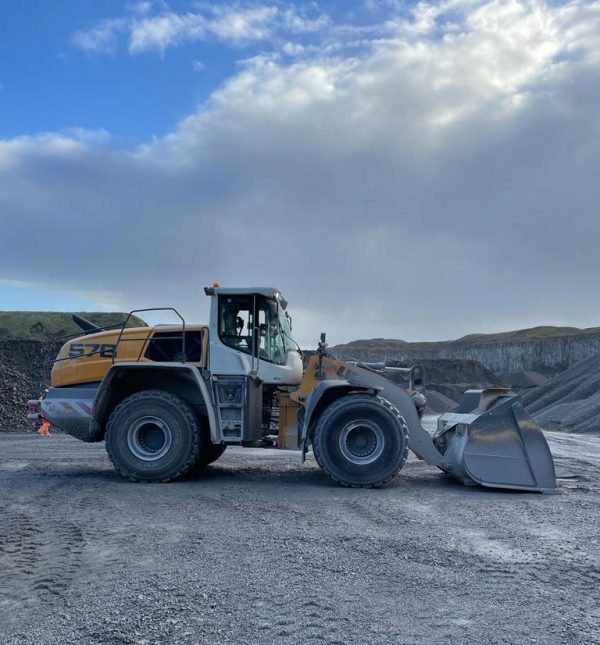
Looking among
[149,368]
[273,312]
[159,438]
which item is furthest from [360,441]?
[149,368]

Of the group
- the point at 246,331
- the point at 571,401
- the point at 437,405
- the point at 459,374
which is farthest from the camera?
the point at 459,374

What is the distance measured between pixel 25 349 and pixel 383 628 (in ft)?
96.9

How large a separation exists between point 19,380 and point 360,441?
17.3 meters

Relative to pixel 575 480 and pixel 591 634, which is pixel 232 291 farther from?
pixel 591 634

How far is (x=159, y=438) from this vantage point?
9711 millimetres

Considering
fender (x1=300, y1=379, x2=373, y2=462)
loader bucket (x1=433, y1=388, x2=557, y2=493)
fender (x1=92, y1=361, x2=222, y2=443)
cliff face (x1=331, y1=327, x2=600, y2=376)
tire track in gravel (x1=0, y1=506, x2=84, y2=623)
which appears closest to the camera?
tire track in gravel (x1=0, y1=506, x2=84, y2=623)

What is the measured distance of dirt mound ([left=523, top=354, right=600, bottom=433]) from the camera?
2569 cm

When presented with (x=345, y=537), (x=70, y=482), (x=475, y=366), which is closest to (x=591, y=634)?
(x=345, y=537)

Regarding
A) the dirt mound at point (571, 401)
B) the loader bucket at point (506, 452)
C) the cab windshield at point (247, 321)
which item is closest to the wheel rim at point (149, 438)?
the cab windshield at point (247, 321)

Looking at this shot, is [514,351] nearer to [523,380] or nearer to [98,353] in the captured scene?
[523,380]

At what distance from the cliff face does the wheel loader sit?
48540 millimetres

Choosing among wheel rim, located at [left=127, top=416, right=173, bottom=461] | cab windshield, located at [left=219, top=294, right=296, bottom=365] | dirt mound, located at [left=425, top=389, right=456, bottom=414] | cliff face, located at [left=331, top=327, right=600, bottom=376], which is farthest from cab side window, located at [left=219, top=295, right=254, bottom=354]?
cliff face, located at [left=331, top=327, right=600, bottom=376]

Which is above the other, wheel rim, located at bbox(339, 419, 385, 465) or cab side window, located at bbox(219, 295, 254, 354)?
cab side window, located at bbox(219, 295, 254, 354)

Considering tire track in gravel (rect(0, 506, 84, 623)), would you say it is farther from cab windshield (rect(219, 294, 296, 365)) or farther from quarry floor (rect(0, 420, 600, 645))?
cab windshield (rect(219, 294, 296, 365))
